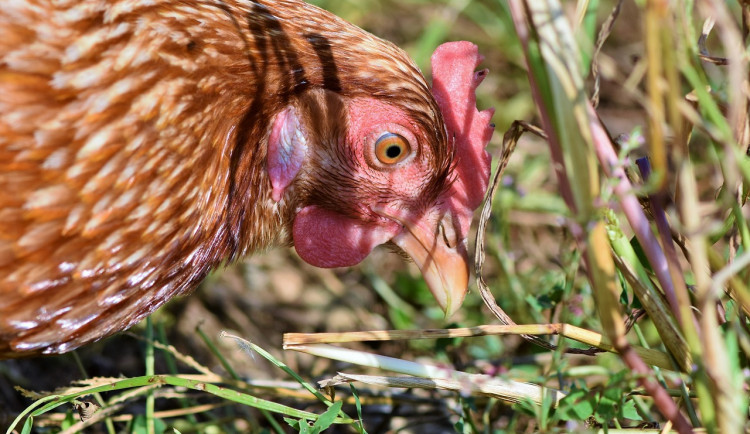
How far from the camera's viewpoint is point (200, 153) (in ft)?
5.25

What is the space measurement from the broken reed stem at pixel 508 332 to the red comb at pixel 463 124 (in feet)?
1.27

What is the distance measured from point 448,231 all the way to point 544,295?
0.36 m

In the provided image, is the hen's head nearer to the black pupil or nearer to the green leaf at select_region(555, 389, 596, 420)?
the black pupil

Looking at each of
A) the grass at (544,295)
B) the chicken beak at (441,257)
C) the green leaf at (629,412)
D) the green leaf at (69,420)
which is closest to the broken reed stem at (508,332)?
the grass at (544,295)

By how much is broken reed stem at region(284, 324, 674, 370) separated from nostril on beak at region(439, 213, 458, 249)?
35 centimetres

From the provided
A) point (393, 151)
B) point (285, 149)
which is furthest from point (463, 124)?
point (285, 149)

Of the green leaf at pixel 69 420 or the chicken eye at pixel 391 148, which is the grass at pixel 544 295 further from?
the chicken eye at pixel 391 148

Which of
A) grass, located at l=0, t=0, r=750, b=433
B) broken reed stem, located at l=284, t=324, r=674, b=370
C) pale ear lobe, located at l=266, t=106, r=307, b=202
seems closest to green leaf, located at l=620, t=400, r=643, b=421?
grass, located at l=0, t=0, r=750, b=433

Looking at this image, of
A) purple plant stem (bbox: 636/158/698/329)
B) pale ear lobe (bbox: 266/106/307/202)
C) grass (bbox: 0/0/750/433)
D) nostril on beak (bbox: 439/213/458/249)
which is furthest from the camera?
nostril on beak (bbox: 439/213/458/249)

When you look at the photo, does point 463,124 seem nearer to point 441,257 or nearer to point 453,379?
point 441,257

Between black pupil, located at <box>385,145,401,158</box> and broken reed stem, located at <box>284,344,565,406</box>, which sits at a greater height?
black pupil, located at <box>385,145,401,158</box>

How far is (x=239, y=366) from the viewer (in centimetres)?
274

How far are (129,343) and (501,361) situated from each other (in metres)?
1.45

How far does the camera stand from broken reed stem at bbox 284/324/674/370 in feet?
4.96
